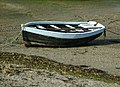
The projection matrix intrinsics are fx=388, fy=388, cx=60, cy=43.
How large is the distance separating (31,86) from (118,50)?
5781 mm

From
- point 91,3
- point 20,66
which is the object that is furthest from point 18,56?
point 91,3

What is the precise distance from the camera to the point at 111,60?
12.8 m

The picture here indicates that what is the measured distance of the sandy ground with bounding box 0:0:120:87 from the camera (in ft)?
41.7

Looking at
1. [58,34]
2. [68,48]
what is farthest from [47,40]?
[68,48]

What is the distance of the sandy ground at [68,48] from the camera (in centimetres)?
1272

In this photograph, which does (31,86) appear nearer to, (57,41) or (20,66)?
(20,66)

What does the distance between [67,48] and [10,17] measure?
7750 mm

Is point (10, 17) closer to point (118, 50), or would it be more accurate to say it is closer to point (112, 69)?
point (118, 50)

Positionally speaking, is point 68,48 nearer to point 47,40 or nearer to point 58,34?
point 58,34

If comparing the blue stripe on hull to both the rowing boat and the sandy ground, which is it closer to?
the rowing boat

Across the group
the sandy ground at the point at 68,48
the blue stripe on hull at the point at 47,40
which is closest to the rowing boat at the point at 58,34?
the blue stripe on hull at the point at 47,40

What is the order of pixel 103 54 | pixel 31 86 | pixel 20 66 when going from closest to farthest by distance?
pixel 31 86
pixel 20 66
pixel 103 54

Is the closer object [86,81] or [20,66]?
[86,81]

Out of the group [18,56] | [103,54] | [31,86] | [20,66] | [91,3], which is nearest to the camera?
[31,86]
